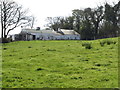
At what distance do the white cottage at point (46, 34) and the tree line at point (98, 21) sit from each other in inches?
202

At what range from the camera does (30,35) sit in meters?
80.1

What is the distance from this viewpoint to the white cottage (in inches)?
3125

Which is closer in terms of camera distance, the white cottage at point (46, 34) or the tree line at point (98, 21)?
the tree line at point (98, 21)

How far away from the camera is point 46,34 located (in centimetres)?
8412

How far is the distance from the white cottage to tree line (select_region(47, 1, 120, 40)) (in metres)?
5.13

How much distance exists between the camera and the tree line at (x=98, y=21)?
69125mm

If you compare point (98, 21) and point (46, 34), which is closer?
point (98, 21)

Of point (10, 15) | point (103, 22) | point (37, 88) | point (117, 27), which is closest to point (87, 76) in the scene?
point (37, 88)

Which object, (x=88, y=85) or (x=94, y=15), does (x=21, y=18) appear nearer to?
(x=94, y=15)

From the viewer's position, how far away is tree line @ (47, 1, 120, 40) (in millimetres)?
69125

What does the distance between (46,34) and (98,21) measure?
2265 centimetres

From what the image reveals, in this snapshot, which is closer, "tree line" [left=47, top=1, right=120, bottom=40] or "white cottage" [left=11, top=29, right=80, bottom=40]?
"tree line" [left=47, top=1, right=120, bottom=40]

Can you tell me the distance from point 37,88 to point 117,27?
6652 cm

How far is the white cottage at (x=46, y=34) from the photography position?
260 ft
